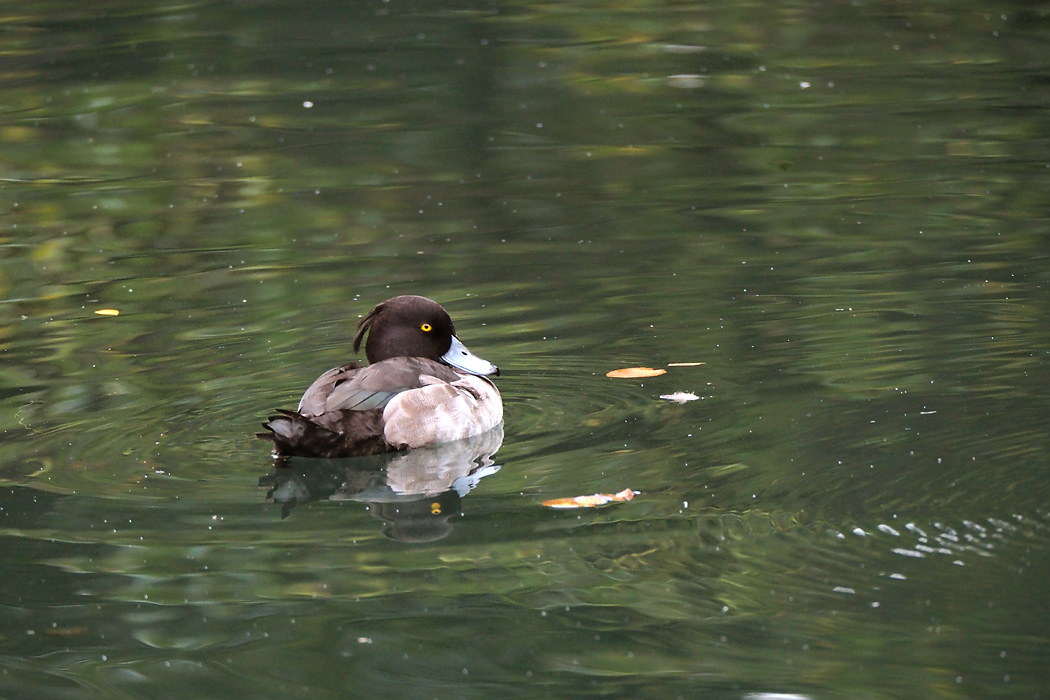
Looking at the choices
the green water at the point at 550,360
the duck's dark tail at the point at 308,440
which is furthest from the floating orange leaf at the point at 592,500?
the duck's dark tail at the point at 308,440

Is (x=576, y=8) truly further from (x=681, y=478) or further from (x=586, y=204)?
(x=681, y=478)

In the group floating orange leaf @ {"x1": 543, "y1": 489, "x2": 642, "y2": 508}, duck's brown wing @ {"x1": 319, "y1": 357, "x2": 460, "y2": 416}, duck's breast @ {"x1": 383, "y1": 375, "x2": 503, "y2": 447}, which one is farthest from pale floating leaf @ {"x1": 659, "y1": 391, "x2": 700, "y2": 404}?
floating orange leaf @ {"x1": 543, "y1": 489, "x2": 642, "y2": 508}

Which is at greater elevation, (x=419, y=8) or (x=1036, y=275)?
(x=419, y=8)

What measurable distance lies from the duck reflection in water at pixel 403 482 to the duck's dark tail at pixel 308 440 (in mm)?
63

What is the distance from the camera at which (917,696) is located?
4.61 metres

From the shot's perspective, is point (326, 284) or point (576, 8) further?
point (576, 8)

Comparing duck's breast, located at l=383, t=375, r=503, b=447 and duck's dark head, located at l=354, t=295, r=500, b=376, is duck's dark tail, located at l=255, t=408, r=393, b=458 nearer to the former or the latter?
duck's breast, located at l=383, t=375, r=503, b=447

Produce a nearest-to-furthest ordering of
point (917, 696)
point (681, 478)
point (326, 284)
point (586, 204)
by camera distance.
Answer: point (917, 696) → point (681, 478) → point (326, 284) → point (586, 204)

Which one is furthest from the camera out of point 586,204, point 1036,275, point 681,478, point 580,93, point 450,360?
point 580,93

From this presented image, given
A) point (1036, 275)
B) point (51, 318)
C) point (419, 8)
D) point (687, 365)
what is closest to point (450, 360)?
point (687, 365)

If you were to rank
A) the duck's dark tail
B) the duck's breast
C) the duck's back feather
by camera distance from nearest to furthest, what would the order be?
the duck's dark tail → the duck's back feather → the duck's breast

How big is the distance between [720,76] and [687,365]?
8415 mm

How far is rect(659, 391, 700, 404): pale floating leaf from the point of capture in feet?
25.0

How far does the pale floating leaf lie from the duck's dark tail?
1397 mm
